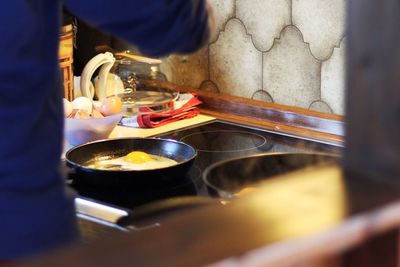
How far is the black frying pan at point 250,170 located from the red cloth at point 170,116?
78cm

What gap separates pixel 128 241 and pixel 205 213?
5 cm

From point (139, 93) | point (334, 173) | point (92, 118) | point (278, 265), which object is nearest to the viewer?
point (278, 265)

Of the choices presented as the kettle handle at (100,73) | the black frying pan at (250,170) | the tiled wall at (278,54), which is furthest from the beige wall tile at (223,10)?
the black frying pan at (250,170)

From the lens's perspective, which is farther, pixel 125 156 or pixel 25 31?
pixel 125 156

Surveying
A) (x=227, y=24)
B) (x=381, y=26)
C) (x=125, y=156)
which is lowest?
(x=125, y=156)

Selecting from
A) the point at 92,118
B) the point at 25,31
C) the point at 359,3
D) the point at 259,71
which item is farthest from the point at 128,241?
the point at 259,71

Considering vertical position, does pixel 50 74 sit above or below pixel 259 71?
above

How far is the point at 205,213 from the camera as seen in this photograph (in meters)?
0.38

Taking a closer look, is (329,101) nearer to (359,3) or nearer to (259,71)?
(259,71)

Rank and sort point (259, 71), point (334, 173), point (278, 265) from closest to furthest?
1. point (278, 265)
2. point (334, 173)
3. point (259, 71)

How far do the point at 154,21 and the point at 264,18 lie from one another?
2.23ft

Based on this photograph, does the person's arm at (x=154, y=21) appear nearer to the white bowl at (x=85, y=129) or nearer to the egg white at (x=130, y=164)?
the egg white at (x=130, y=164)

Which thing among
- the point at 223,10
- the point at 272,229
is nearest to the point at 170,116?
the point at 223,10

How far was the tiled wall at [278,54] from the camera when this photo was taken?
1.42 metres
